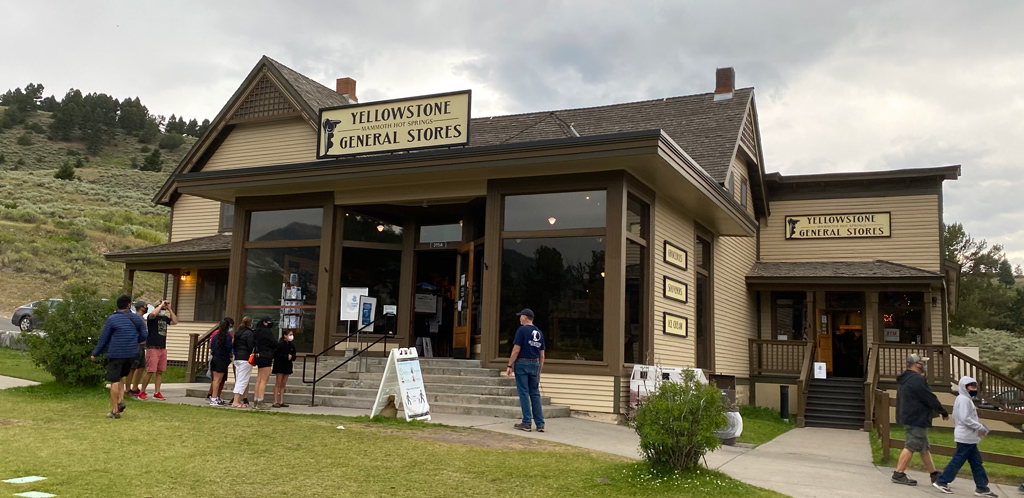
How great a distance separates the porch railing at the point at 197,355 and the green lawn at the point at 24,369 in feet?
1.71

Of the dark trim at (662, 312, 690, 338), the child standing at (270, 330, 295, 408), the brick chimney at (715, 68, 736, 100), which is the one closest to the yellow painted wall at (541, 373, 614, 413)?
the dark trim at (662, 312, 690, 338)

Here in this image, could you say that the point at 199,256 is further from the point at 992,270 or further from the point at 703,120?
the point at 992,270

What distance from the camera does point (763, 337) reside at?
24.4m

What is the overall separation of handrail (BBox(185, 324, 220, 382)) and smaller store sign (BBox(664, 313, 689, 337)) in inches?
401

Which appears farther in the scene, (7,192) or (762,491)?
(7,192)

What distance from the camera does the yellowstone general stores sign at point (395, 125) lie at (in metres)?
14.8

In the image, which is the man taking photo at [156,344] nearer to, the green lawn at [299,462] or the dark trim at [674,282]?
the green lawn at [299,462]

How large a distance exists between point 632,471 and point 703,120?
15426 millimetres

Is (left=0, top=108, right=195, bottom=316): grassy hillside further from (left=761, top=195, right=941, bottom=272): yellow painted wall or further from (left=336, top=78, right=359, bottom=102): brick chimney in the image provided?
(left=761, top=195, right=941, bottom=272): yellow painted wall

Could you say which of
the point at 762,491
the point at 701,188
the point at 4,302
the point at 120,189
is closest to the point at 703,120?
the point at 701,188

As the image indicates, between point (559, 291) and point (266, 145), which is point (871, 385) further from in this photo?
point (266, 145)

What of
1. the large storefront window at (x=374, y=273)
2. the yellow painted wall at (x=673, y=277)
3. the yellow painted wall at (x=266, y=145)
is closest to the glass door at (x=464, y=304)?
the large storefront window at (x=374, y=273)

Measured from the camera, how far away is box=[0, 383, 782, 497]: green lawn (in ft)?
22.1

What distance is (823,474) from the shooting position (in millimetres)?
9258
